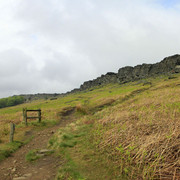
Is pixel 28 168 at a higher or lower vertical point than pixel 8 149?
lower

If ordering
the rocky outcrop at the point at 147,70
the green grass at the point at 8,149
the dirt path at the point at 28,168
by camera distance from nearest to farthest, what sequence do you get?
the dirt path at the point at 28,168, the green grass at the point at 8,149, the rocky outcrop at the point at 147,70

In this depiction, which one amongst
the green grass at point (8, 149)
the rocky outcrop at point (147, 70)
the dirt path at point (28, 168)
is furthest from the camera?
the rocky outcrop at point (147, 70)

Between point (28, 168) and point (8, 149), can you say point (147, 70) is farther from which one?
point (28, 168)

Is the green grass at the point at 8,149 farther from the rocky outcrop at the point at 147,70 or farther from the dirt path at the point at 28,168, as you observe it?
the rocky outcrop at the point at 147,70

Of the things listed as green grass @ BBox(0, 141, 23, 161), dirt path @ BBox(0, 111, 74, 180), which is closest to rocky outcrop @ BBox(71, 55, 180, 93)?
green grass @ BBox(0, 141, 23, 161)

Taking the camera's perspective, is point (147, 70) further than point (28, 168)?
Yes

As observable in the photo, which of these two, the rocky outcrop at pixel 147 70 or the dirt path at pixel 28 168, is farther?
the rocky outcrop at pixel 147 70

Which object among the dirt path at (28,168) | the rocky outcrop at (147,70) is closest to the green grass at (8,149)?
the dirt path at (28,168)

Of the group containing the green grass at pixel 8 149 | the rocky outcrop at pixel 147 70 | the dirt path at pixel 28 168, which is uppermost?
the rocky outcrop at pixel 147 70

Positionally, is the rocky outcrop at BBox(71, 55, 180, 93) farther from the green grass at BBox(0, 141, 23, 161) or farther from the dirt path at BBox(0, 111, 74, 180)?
the dirt path at BBox(0, 111, 74, 180)

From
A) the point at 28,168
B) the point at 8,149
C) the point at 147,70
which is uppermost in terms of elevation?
the point at 147,70

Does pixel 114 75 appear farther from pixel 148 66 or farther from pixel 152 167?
pixel 152 167

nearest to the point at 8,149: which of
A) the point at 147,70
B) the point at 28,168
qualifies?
the point at 28,168

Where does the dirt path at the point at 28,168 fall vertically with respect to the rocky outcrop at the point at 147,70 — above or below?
below
